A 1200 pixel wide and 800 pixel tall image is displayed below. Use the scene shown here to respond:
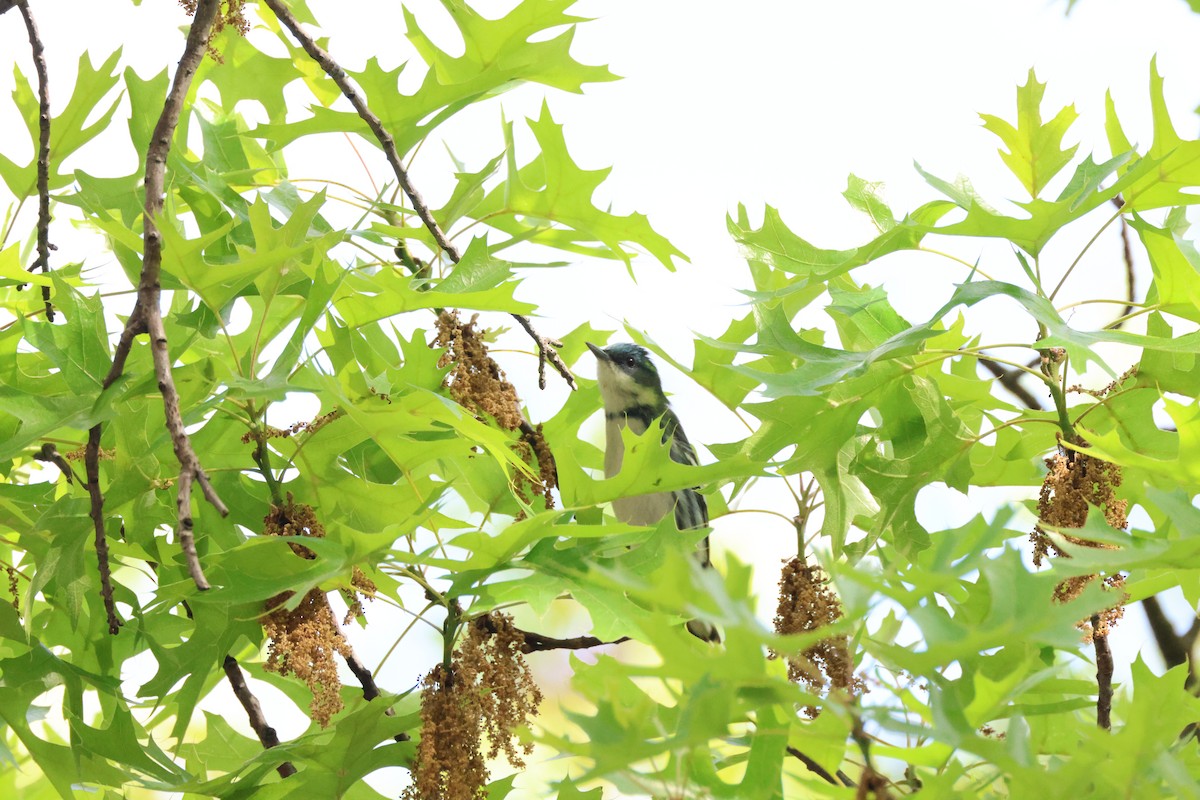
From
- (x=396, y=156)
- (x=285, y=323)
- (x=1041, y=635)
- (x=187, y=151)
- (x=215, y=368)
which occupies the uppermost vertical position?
(x=187, y=151)

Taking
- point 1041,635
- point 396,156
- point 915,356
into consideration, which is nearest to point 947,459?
point 915,356

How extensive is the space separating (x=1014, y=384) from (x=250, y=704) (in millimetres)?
2646

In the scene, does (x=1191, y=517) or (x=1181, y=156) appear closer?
(x=1191, y=517)

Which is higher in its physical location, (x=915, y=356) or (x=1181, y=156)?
(x=1181, y=156)

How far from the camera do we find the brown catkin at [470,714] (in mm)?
1869

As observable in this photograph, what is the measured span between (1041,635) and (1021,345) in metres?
0.96

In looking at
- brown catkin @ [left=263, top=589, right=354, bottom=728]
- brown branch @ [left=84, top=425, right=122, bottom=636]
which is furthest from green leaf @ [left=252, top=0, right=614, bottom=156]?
brown catkin @ [left=263, top=589, right=354, bottom=728]

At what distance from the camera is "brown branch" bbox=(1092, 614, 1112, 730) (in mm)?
2074

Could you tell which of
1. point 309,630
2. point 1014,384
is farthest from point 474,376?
point 1014,384

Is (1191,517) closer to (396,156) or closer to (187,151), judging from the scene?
(396,156)

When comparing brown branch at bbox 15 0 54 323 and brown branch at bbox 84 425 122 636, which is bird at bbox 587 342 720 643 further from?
brown branch at bbox 84 425 122 636

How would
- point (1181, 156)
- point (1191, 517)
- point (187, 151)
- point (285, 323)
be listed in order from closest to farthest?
point (1191, 517) < point (1181, 156) < point (285, 323) < point (187, 151)

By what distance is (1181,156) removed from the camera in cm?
222

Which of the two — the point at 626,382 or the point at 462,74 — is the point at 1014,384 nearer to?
the point at 626,382
